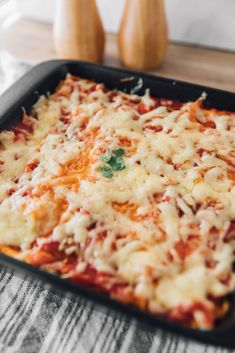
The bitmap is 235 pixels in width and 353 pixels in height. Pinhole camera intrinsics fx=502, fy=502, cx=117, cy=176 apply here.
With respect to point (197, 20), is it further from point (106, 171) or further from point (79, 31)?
point (106, 171)

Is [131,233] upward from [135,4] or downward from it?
downward

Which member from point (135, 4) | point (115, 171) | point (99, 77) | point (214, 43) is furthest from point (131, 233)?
point (214, 43)

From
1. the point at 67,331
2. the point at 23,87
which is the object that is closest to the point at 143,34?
the point at 23,87

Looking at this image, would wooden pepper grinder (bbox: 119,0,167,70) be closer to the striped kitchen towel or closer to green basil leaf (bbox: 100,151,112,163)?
green basil leaf (bbox: 100,151,112,163)

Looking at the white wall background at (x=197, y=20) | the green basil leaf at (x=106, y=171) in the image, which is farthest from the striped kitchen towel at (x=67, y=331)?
the white wall background at (x=197, y=20)

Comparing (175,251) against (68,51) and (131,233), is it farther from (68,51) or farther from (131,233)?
(68,51)

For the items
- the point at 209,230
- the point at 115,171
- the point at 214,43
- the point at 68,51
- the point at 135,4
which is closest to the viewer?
the point at 209,230

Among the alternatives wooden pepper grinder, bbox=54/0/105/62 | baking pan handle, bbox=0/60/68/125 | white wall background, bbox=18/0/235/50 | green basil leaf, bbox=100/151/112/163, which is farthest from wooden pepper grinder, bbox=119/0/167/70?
green basil leaf, bbox=100/151/112/163
